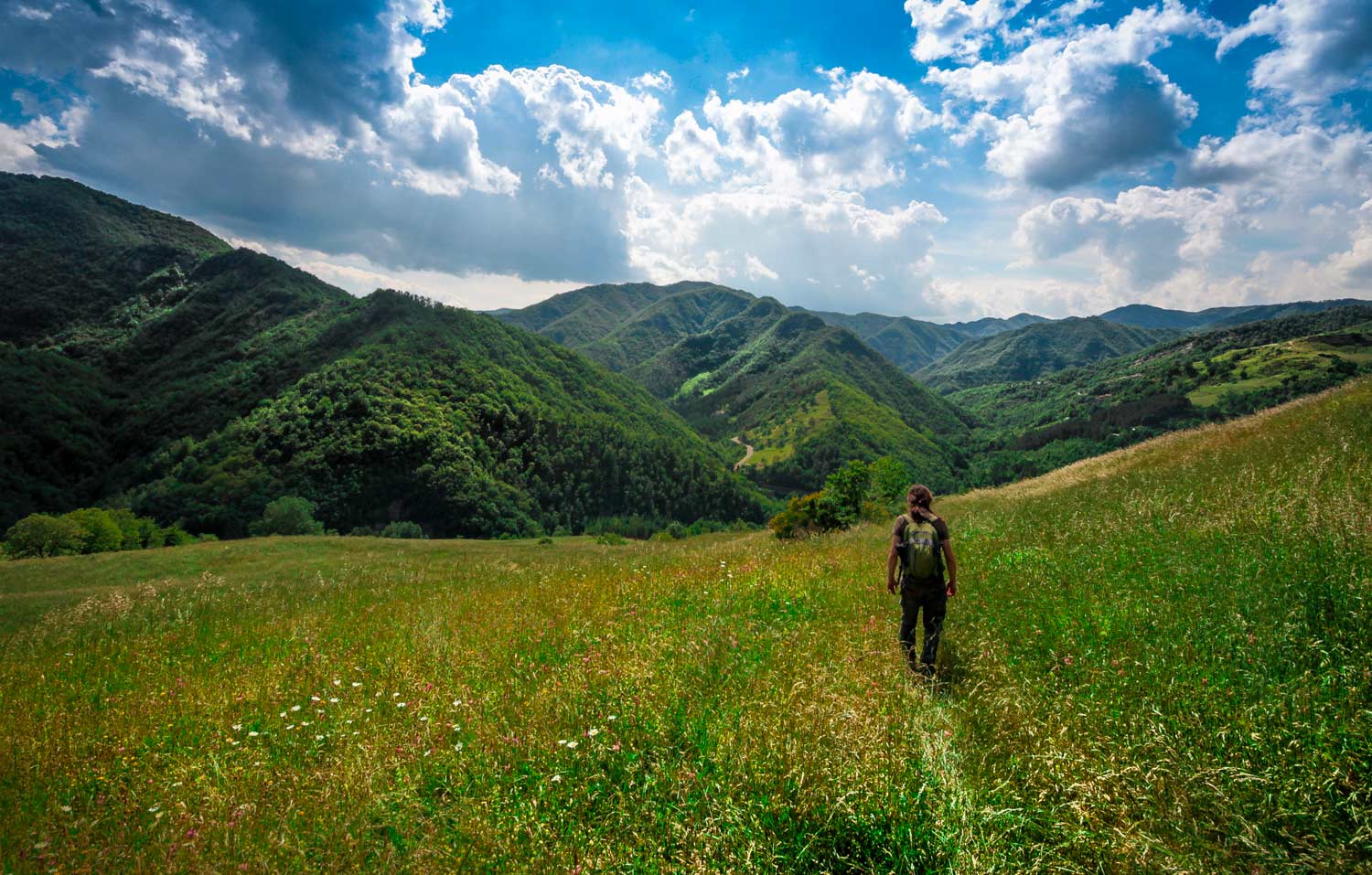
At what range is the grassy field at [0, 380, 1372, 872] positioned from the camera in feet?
9.41

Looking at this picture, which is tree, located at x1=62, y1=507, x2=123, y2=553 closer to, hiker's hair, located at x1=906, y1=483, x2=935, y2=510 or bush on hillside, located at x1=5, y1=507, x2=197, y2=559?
bush on hillside, located at x1=5, y1=507, x2=197, y2=559

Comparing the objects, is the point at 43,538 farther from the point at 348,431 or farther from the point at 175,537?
the point at 348,431

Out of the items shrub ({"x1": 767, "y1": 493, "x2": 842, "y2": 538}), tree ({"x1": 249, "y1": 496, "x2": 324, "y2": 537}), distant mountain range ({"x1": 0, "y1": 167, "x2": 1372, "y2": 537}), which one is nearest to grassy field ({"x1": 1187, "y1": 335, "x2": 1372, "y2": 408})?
distant mountain range ({"x1": 0, "y1": 167, "x2": 1372, "y2": 537})

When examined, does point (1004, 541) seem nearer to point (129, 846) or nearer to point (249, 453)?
point (129, 846)

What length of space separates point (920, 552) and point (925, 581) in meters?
0.31

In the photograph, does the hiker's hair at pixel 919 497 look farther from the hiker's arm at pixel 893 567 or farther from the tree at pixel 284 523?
the tree at pixel 284 523

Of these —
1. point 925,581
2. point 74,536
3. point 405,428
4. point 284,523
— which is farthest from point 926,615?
point 405,428

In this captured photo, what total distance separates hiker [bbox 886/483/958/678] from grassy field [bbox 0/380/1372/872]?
352 millimetres

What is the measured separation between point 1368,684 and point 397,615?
10532 mm

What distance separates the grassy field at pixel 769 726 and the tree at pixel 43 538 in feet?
172

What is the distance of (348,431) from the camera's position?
11162cm

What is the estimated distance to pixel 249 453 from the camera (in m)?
106

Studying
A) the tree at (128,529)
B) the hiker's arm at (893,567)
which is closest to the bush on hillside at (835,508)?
the hiker's arm at (893,567)

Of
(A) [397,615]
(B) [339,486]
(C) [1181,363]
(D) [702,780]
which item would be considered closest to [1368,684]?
(D) [702,780]
